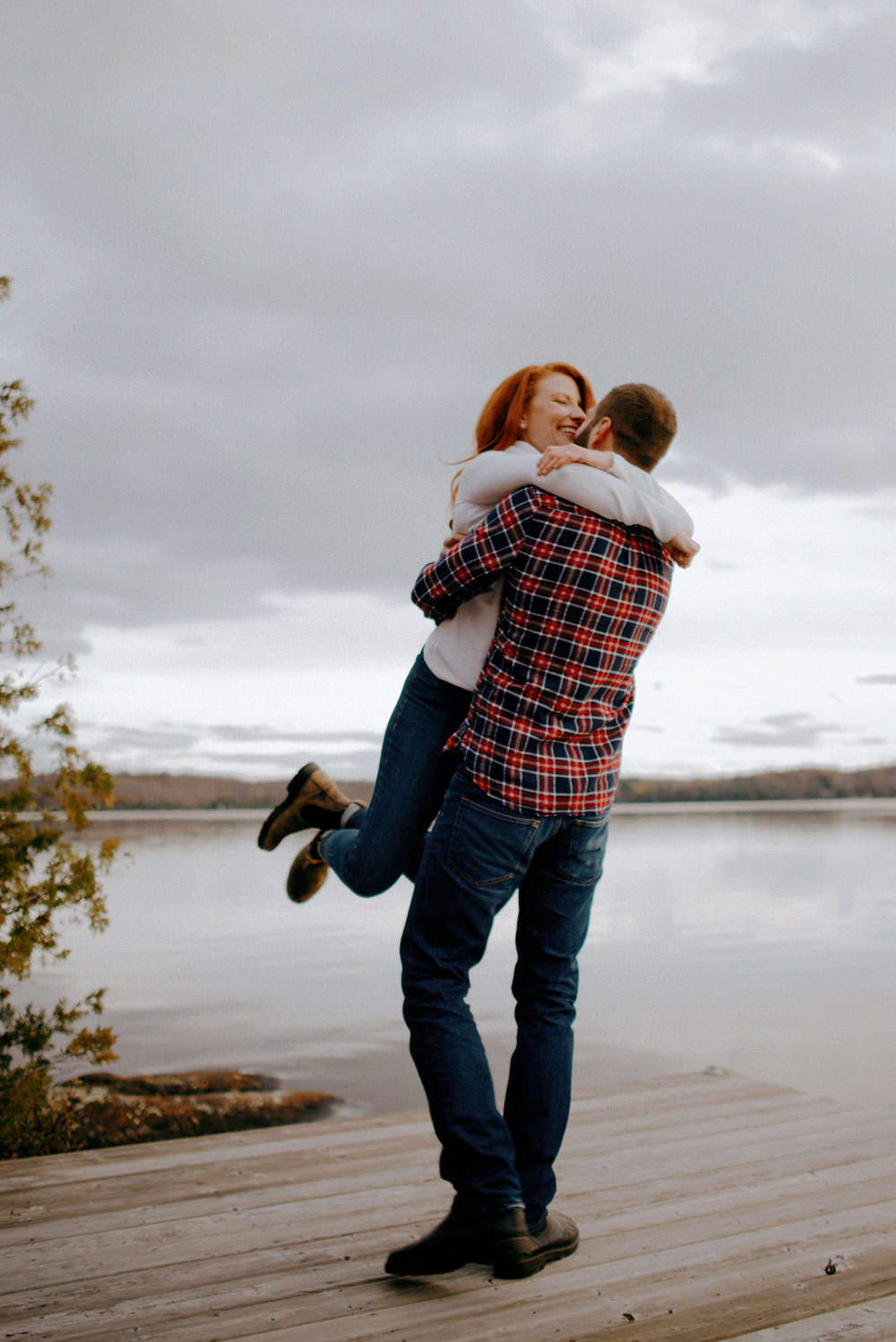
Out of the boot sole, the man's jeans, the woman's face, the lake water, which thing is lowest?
the lake water

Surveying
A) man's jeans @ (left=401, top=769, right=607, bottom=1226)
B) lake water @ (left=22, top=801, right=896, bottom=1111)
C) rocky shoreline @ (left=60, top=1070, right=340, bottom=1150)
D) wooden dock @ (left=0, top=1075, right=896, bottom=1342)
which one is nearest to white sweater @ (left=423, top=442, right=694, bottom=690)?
man's jeans @ (left=401, top=769, right=607, bottom=1226)

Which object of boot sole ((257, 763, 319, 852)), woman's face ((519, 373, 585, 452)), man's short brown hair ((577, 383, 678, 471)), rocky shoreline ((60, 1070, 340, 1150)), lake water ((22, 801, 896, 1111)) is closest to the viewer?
man's short brown hair ((577, 383, 678, 471))

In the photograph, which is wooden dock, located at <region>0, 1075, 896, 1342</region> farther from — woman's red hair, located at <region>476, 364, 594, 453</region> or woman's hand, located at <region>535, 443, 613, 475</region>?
woman's red hair, located at <region>476, 364, 594, 453</region>

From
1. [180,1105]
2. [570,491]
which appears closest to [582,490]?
[570,491]

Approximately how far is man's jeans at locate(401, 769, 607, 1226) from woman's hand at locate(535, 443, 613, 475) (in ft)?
1.63

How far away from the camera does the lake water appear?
7102mm

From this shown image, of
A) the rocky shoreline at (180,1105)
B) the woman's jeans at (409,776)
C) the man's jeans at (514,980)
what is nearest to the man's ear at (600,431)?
the woman's jeans at (409,776)

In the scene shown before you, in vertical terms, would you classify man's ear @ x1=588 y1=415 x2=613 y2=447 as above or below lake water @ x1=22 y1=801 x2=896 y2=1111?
above

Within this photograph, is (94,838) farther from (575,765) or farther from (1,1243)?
(575,765)

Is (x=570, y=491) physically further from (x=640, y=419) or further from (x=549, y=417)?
(x=549, y=417)

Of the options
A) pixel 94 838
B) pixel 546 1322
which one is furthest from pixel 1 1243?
pixel 94 838

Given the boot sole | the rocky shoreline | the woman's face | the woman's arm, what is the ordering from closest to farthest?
the woman's arm → the woman's face → the boot sole → the rocky shoreline

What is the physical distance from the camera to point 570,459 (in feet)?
5.19

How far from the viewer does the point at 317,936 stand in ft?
51.6
